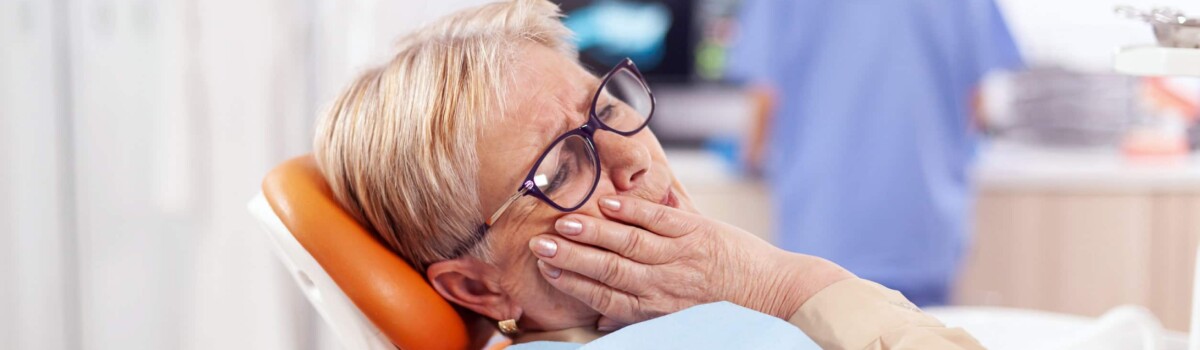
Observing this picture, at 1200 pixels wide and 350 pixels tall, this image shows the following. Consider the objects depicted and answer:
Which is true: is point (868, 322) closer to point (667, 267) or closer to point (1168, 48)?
point (667, 267)

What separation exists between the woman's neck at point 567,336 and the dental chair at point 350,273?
8 centimetres

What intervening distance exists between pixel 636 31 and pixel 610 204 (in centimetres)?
191

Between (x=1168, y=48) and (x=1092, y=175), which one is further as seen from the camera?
(x=1092, y=175)

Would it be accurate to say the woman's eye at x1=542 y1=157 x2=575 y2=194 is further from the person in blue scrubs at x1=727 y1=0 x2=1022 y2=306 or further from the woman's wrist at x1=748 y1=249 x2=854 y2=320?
the person in blue scrubs at x1=727 y1=0 x2=1022 y2=306

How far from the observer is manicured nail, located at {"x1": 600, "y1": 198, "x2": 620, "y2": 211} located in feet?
3.49

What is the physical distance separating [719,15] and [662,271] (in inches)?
77.3

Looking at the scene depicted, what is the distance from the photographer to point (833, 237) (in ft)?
7.57

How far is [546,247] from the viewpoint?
3.44ft

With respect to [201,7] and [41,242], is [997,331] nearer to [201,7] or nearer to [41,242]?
[201,7]

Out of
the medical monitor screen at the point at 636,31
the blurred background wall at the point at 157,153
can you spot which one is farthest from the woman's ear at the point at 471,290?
the medical monitor screen at the point at 636,31

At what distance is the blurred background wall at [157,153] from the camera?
2.00 meters

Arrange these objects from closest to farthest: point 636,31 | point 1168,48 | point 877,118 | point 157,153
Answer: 1. point 1168,48
2. point 157,153
3. point 877,118
4. point 636,31

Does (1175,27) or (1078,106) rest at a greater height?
(1175,27)

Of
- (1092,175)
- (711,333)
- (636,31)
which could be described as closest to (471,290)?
(711,333)
